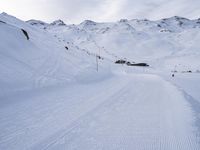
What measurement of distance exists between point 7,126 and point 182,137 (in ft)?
11.9

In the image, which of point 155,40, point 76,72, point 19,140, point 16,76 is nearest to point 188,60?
point 155,40

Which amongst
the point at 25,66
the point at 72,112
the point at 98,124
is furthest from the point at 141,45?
the point at 98,124

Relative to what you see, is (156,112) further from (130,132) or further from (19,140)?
(19,140)

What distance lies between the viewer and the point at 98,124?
5730 millimetres

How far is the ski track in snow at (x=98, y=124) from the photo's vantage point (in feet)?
15.4

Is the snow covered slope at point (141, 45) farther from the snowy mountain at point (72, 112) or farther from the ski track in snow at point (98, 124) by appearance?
the ski track in snow at point (98, 124)

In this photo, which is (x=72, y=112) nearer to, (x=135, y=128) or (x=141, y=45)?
(x=135, y=128)

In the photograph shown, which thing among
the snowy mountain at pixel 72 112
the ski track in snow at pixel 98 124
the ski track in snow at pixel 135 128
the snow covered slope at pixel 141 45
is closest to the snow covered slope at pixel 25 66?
the snowy mountain at pixel 72 112

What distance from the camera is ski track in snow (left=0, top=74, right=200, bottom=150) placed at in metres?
4.69

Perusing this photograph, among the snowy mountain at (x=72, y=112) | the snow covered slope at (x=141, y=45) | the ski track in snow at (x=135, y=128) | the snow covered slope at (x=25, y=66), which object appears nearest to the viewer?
the ski track in snow at (x=135, y=128)

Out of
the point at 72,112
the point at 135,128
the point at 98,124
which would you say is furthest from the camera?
the point at 72,112

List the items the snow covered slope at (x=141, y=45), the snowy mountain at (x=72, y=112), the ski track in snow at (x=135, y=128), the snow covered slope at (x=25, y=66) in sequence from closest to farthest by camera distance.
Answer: the ski track in snow at (x=135, y=128), the snowy mountain at (x=72, y=112), the snow covered slope at (x=25, y=66), the snow covered slope at (x=141, y=45)

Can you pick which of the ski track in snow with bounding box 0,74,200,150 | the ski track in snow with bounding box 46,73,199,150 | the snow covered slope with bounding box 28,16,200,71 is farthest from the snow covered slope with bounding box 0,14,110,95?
the snow covered slope with bounding box 28,16,200,71

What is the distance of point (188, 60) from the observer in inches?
2382
